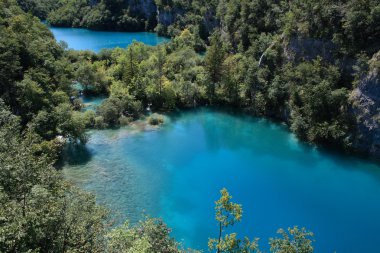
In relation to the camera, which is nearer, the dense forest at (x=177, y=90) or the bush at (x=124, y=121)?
the dense forest at (x=177, y=90)

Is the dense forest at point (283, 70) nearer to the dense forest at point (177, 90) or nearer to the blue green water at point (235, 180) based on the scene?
the dense forest at point (177, 90)

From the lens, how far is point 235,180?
53.2 metres

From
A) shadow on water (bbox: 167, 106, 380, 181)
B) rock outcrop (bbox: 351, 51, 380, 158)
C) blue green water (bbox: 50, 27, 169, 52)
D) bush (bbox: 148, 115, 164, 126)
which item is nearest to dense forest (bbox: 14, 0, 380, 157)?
rock outcrop (bbox: 351, 51, 380, 158)

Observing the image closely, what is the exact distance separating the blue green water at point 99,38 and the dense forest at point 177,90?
118ft

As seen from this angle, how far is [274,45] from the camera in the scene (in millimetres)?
72625

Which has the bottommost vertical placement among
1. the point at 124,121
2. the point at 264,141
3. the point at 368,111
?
Answer: the point at 124,121

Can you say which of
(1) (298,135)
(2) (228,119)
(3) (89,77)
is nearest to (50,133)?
(3) (89,77)

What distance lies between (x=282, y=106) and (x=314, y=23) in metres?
15.4

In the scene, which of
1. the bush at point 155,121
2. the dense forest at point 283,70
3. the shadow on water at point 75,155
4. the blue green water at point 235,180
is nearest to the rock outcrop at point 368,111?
the dense forest at point 283,70

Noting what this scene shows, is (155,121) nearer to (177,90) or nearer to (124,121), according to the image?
(124,121)

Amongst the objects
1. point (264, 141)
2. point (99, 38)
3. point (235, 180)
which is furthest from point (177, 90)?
point (99, 38)

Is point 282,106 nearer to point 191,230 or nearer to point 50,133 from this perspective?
point 191,230

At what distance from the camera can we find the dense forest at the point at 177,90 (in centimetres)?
2847

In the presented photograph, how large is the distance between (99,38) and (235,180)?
108464mm
